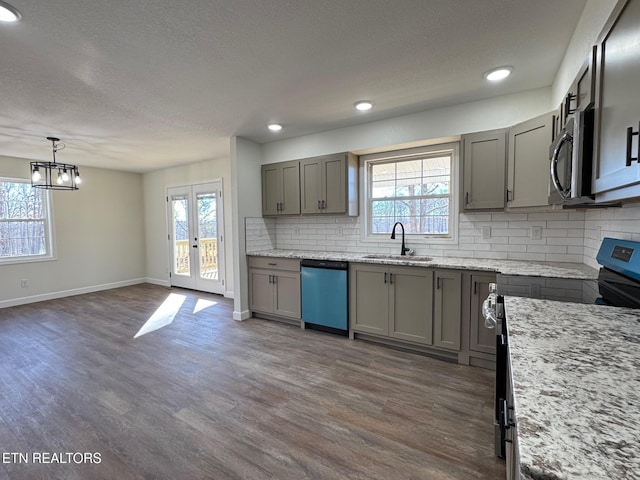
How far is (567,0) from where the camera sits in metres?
1.64

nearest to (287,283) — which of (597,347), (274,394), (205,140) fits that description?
(274,394)

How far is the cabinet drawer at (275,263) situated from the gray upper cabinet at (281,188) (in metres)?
0.69

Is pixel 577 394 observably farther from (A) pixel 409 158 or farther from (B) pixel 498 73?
(A) pixel 409 158

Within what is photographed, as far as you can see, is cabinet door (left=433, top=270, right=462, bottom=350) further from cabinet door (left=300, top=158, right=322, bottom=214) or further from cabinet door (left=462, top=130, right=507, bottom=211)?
cabinet door (left=300, top=158, right=322, bottom=214)

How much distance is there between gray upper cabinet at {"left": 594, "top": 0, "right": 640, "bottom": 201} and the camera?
2.87ft

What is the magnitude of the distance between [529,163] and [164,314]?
15.7 feet

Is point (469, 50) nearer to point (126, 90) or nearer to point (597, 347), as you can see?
point (597, 347)

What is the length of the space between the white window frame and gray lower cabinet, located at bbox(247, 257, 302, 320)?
3.40ft

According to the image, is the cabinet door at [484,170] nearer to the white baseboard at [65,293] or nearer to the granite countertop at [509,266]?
the granite countertop at [509,266]

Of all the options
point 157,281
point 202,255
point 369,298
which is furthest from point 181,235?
point 369,298

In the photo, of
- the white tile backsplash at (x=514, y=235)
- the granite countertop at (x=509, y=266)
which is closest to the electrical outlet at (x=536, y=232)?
the white tile backsplash at (x=514, y=235)

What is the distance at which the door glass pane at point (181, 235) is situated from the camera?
19.6ft

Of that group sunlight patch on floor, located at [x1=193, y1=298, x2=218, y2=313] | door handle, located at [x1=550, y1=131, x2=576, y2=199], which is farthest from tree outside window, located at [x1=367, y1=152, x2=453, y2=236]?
sunlight patch on floor, located at [x1=193, y1=298, x2=218, y2=313]

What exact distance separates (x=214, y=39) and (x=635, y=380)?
8.08 ft
